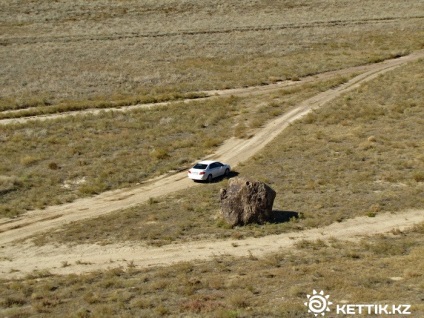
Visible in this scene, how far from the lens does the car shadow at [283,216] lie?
32872mm

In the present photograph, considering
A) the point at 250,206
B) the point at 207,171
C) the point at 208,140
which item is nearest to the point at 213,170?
the point at 207,171

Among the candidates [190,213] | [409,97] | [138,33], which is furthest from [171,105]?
[138,33]

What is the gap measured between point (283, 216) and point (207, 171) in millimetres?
9382

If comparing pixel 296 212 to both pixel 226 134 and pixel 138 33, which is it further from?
pixel 138 33

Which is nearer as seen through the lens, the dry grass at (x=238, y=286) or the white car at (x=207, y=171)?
the dry grass at (x=238, y=286)

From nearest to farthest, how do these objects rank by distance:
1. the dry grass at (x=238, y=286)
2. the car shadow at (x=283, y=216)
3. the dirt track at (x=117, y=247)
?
the dry grass at (x=238, y=286) → the dirt track at (x=117, y=247) → the car shadow at (x=283, y=216)

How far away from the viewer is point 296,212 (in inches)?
1336

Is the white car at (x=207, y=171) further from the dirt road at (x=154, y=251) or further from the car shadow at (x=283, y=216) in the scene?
the dirt road at (x=154, y=251)

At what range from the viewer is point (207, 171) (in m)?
41.6

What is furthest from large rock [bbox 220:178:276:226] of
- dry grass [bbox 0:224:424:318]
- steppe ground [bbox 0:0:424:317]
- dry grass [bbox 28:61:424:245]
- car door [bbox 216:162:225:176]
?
car door [bbox 216:162:225:176]

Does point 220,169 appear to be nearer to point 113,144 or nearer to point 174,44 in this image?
point 113,144

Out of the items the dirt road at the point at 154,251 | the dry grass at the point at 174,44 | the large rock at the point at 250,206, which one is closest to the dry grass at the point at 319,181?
the large rock at the point at 250,206

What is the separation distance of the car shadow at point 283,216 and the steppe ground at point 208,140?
1.81ft

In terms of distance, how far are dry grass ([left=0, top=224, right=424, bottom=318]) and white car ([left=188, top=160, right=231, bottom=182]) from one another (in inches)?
544
